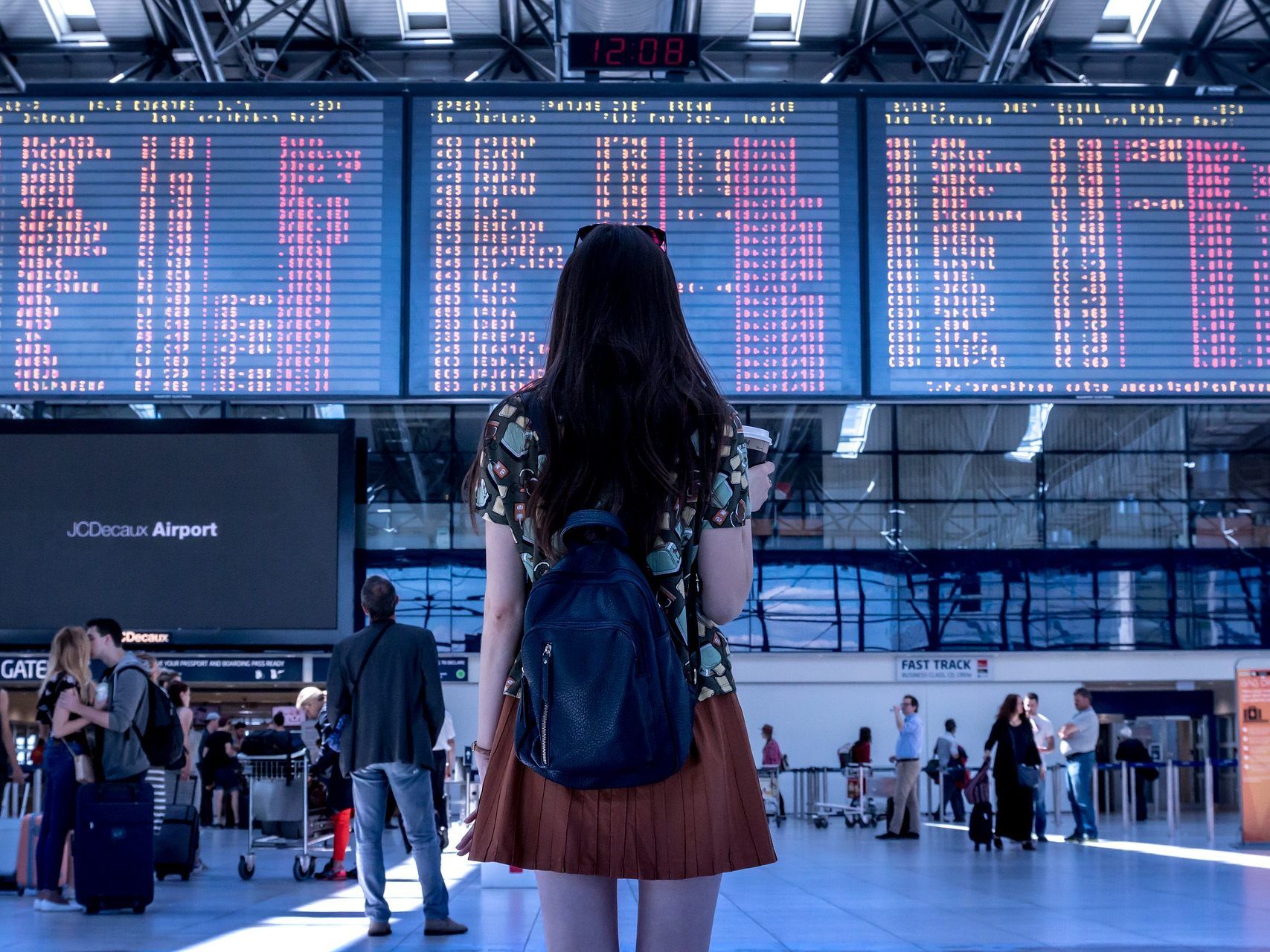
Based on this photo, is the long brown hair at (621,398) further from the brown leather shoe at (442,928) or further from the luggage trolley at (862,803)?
the luggage trolley at (862,803)

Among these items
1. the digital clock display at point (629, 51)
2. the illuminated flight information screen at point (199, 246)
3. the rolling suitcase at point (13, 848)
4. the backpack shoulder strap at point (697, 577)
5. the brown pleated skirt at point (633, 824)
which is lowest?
the rolling suitcase at point (13, 848)

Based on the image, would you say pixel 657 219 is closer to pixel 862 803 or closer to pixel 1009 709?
pixel 1009 709

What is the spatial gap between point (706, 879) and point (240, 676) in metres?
16.9

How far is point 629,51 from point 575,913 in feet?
29.1

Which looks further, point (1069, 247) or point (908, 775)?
point (908, 775)

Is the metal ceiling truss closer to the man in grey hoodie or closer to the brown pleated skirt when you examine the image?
the man in grey hoodie

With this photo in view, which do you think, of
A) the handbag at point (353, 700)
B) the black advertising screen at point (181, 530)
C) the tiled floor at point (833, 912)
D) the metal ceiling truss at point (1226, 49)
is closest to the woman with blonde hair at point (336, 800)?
the tiled floor at point (833, 912)

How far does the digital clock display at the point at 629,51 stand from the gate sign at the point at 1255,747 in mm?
7200

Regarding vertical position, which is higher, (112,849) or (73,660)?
(73,660)

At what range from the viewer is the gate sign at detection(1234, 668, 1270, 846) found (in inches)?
479

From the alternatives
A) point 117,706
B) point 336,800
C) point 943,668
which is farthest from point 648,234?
point 943,668

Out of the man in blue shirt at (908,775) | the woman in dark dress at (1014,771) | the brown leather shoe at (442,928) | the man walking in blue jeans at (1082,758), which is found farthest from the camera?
the man in blue shirt at (908,775)

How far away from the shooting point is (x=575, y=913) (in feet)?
5.89

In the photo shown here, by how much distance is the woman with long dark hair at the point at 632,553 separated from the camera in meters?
1.76
